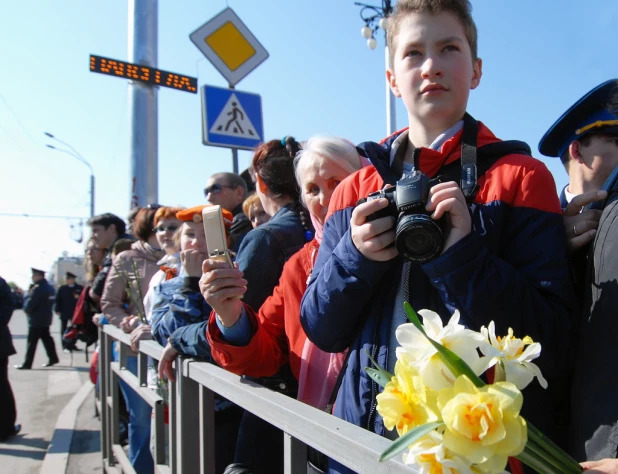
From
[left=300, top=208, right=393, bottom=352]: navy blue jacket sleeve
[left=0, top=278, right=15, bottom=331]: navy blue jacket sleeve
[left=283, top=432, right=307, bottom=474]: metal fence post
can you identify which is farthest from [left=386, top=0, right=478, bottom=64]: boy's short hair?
[left=0, top=278, right=15, bottom=331]: navy blue jacket sleeve

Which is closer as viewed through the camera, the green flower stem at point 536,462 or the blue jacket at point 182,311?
the green flower stem at point 536,462

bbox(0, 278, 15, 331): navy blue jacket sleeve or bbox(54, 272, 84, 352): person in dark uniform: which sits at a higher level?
bbox(0, 278, 15, 331): navy blue jacket sleeve

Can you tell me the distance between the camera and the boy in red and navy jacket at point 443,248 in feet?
3.23

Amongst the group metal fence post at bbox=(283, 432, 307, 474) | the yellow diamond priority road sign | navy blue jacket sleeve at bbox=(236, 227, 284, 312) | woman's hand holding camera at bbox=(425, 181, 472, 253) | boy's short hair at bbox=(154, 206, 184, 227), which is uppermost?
the yellow diamond priority road sign

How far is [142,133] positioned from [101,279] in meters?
2.30

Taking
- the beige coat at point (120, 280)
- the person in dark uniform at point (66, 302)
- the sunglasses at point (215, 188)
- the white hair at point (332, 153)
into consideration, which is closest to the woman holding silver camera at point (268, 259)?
the white hair at point (332, 153)

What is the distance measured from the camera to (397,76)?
1.29 meters

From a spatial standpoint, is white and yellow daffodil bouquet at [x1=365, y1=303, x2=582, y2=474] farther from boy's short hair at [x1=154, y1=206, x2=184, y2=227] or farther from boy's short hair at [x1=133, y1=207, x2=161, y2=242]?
boy's short hair at [x1=133, y1=207, x2=161, y2=242]

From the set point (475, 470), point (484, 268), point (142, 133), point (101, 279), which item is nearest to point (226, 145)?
point (101, 279)

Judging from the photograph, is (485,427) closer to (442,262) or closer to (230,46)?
(442,262)

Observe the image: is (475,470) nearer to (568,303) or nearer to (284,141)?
(568,303)

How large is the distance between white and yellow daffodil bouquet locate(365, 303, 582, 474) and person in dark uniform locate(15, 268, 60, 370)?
416 inches

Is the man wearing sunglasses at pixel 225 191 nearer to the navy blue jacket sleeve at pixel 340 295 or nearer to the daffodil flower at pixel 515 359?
the navy blue jacket sleeve at pixel 340 295

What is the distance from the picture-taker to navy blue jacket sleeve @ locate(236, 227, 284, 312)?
1932 millimetres
